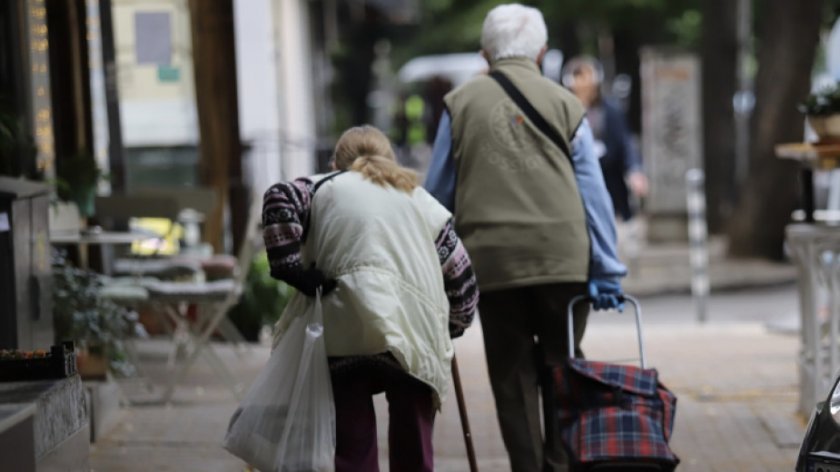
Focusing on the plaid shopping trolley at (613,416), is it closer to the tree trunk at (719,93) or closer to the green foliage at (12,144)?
the green foliage at (12,144)

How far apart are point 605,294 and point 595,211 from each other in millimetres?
344

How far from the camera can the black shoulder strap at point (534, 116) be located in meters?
6.54

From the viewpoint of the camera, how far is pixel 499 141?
6.57 meters

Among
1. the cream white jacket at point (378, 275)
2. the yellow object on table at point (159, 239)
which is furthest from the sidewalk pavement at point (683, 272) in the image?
the cream white jacket at point (378, 275)

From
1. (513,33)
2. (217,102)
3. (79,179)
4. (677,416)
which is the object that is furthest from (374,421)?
(217,102)

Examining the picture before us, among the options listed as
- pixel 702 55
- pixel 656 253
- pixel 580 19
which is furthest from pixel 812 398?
pixel 580 19

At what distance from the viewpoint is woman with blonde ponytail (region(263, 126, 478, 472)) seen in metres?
5.63

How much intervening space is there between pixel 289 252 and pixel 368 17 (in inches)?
1096

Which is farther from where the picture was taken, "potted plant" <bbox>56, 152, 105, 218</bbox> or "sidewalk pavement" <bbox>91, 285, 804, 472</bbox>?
"potted plant" <bbox>56, 152, 105, 218</bbox>

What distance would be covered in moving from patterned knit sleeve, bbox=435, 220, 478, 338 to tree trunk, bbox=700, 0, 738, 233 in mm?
16571

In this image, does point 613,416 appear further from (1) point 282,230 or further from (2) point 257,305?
(2) point 257,305

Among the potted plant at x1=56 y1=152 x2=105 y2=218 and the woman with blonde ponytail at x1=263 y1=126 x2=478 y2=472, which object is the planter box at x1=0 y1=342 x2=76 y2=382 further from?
the potted plant at x1=56 y1=152 x2=105 y2=218

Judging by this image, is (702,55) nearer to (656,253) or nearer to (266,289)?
(656,253)

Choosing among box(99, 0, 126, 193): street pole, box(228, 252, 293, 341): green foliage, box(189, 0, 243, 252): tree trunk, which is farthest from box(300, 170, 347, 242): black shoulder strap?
box(189, 0, 243, 252): tree trunk
